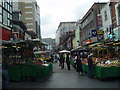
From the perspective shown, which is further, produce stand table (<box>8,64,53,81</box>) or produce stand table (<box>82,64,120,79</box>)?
produce stand table (<box>8,64,53,81</box>)

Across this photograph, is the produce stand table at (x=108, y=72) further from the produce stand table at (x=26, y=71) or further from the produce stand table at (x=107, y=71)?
the produce stand table at (x=26, y=71)

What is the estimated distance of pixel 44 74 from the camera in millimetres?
10914

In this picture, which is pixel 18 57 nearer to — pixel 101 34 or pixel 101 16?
pixel 101 34

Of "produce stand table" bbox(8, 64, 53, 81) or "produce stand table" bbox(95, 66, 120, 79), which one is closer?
"produce stand table" bbox(95, 66, 120, 79)

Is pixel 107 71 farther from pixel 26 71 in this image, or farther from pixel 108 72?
pixel 26 71

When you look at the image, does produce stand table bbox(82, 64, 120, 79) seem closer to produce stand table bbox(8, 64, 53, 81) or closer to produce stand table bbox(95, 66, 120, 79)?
produce stand table bbox(95, 66, 120, 79)

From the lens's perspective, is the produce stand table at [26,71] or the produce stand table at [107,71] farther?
the produce stand table at [26,71]

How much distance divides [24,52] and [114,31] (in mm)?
13241

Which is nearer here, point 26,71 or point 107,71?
point 107,71

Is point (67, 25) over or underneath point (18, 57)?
over

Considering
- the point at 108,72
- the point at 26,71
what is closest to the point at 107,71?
the point at 108,72

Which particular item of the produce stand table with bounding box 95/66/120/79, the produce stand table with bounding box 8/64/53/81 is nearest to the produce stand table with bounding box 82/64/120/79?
the produce stand table with bounding box 95/66/120/79

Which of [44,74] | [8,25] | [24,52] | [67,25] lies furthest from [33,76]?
[67,25]

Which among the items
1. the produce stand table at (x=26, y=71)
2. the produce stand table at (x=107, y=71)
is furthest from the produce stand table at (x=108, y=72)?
the produce stand table at (x=26, y=71)
